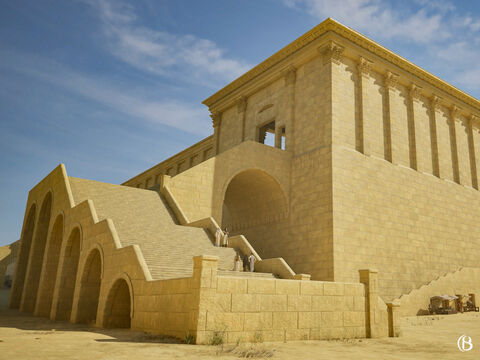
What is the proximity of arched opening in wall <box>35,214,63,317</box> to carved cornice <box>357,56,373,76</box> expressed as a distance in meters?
18.9

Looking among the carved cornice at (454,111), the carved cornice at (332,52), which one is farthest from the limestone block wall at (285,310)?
the carved cornice at (454,111)

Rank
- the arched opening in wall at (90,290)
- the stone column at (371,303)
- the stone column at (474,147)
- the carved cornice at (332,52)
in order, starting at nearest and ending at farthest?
the stone column at (371,303)
the arched opening in wall at (90,290)
the carved cornice at (332,52)
the stone column at (474,147)

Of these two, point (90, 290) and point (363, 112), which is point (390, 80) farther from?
point (90, 290)

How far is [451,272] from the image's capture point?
81.4 ft

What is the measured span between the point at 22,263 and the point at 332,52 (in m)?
24.7

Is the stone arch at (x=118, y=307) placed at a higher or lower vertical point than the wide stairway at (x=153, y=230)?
lower

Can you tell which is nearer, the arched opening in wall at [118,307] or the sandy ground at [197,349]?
the sandy ground at [197,349]

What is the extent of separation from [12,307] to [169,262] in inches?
723

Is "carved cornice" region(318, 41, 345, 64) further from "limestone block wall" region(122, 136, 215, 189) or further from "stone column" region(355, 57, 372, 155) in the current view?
"limestone block wall" region(122, 136, 215, 189)

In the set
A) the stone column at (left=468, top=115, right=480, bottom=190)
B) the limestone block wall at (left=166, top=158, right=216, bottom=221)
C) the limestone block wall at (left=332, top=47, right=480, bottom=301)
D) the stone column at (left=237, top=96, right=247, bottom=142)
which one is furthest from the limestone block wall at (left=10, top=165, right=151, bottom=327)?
the stone column at (left=468, top=115, right=480, bottom=190)

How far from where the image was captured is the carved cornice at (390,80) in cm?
2588

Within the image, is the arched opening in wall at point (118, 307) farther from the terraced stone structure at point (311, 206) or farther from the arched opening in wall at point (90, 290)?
the arched opening in wall at point (90, 290)

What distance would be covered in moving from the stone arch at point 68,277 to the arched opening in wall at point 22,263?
9680 mm

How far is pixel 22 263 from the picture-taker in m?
28.5
